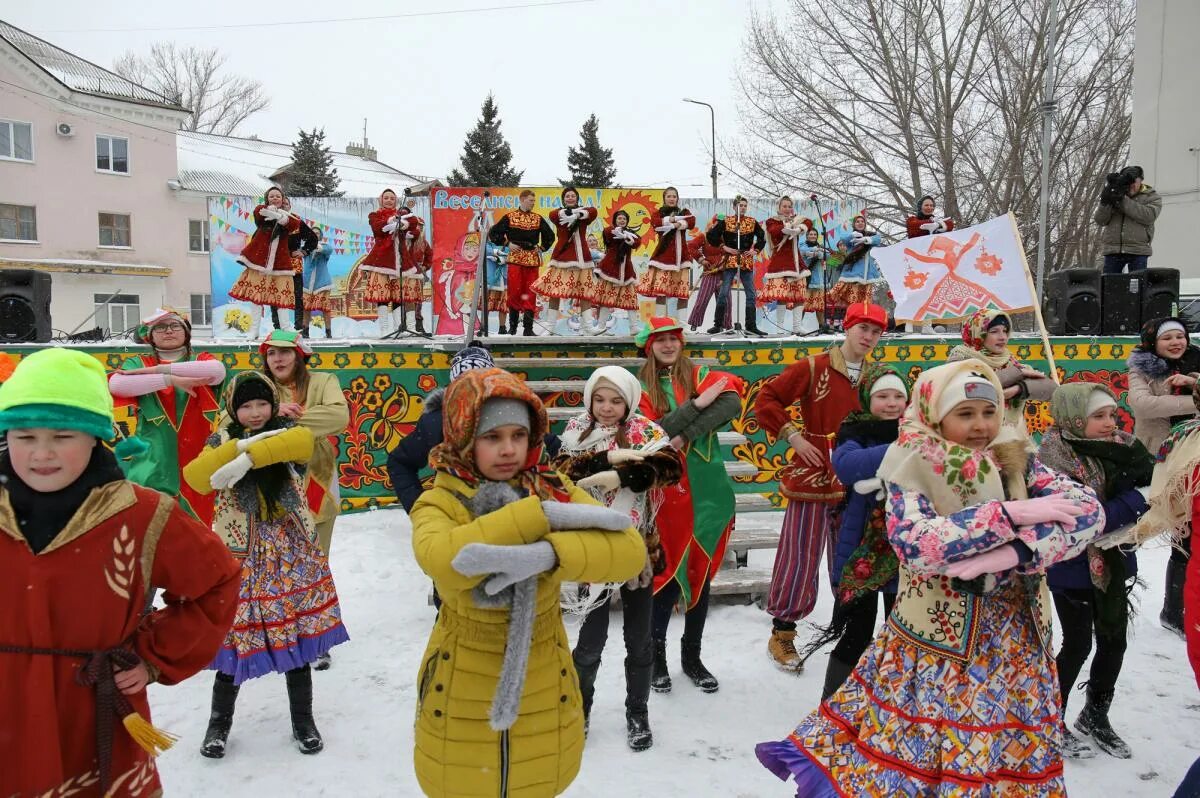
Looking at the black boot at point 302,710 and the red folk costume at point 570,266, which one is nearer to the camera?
Answer: the black boot at point 302,710

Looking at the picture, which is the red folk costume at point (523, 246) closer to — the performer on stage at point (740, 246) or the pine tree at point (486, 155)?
the performer on stage at point (740, 246)

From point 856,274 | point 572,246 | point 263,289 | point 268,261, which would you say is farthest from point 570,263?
point 856,274

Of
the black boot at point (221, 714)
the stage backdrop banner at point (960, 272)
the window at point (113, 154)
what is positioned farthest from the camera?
the window at point (113, 154)

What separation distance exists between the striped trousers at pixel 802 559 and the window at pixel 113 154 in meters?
32.4

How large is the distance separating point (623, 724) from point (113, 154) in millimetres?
33103

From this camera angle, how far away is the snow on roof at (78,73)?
29580 millimetres

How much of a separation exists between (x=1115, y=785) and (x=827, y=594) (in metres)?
2.63

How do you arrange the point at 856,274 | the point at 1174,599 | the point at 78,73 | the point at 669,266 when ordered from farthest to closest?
the point at 78,73
the point at 856,274
the point at 669,266
the point at 1174,599

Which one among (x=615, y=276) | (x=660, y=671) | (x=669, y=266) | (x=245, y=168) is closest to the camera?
(x=660, y=671)

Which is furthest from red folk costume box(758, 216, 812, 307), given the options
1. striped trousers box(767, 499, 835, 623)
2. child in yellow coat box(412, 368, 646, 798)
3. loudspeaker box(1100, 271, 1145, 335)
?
child in yellow coat box(412, 368, 646, 798)

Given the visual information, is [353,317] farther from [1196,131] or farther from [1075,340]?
[1196,131]

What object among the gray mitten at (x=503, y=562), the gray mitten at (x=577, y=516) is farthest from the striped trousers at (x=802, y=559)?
the gray mitten at (x=503, y=562)

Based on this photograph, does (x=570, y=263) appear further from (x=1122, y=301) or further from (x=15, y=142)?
(x=15, y=142)

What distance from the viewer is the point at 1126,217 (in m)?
9.97
